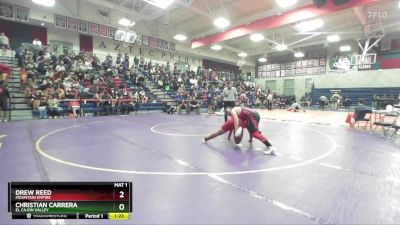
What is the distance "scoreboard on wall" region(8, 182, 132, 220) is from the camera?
216 cm

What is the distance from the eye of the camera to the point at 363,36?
67.3 feet

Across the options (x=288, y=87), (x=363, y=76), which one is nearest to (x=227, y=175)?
(x=363, y=76)

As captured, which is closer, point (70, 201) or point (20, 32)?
point (70, 201)

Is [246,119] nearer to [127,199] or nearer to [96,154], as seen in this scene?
[96,154]

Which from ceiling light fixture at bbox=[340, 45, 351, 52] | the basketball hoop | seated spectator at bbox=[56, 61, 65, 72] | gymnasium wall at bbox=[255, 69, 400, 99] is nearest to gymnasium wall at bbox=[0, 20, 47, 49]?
seated spectator at bbox=[56, 61, 65, 72]

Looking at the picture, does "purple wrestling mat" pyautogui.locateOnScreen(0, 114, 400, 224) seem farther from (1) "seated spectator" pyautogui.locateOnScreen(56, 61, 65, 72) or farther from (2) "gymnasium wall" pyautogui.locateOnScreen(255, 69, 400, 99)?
(2) "gymnasium wall" pyautogui.locateOnScreen(255, 69, 400, 99)

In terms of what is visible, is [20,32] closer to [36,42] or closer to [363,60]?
[36,42]

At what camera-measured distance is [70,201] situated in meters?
2.17

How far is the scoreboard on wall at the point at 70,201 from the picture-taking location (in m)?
2.16

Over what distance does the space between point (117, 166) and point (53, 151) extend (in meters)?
1.85

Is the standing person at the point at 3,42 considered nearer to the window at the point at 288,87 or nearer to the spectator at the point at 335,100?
the spectator at the point at 335,100

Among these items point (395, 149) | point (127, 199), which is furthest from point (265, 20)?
point (127, 199)

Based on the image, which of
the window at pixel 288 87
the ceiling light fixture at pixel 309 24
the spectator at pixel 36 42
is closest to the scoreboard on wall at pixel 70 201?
the ceiling light fixture at pixel 309 24

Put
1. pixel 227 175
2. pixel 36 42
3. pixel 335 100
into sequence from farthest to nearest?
1. pixel 335 100
2. pixel 36 42
3. pixel 227 175
